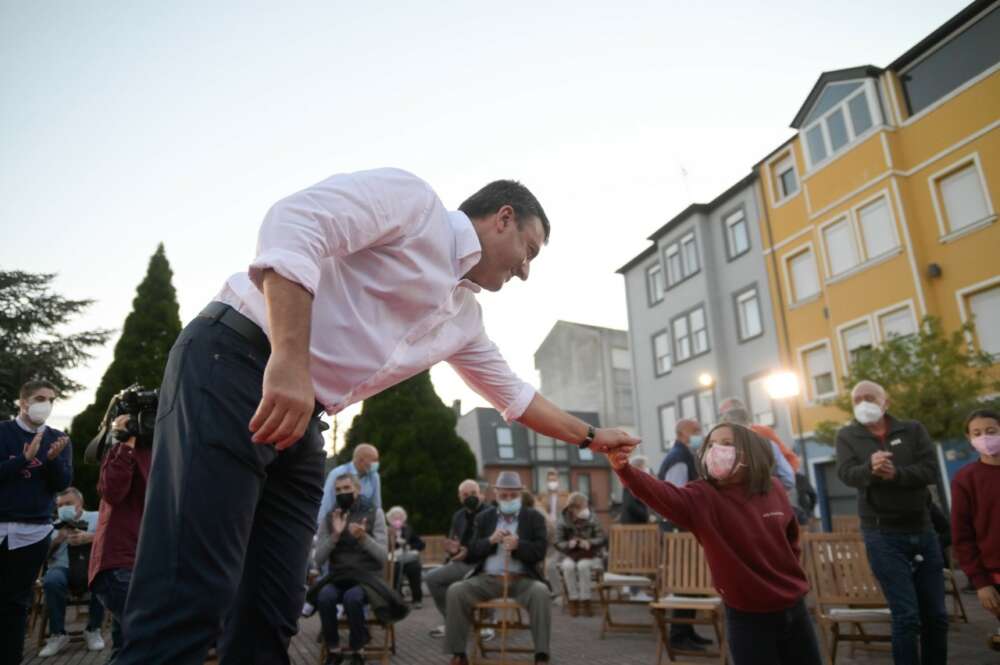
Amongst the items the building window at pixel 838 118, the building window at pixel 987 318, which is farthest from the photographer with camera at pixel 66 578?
the building window at pixel 838 118

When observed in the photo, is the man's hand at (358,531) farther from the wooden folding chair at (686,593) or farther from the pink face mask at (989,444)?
the pink face mask at (989,444)

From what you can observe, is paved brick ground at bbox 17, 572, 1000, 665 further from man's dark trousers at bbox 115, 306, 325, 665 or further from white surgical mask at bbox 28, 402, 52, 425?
man's dark trousers at bbox 115, 306, 325, 665

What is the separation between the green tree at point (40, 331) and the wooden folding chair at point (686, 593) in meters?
26.1

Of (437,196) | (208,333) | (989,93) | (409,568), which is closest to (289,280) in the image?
(208,333)

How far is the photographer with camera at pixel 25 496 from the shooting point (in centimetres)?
450

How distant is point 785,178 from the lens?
907 inches

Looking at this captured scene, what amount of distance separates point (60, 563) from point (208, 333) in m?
9.44

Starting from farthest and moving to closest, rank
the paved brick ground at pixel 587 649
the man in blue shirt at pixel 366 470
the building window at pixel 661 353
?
the building window at pixel 661 353, the man in blue shirt at pixel 366 470, the paved brick ground at pixel 587 649

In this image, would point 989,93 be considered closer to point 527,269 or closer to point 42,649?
point 527,269

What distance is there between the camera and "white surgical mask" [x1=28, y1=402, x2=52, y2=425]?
5.36 m

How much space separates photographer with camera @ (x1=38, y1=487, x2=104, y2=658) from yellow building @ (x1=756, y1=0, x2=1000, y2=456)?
1729cm

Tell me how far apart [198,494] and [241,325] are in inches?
16.8

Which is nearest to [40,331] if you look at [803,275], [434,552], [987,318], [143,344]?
[143,344]

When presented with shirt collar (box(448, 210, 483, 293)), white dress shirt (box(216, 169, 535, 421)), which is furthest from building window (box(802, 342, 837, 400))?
white dress shirt (box(216, 169, 535, 421))
